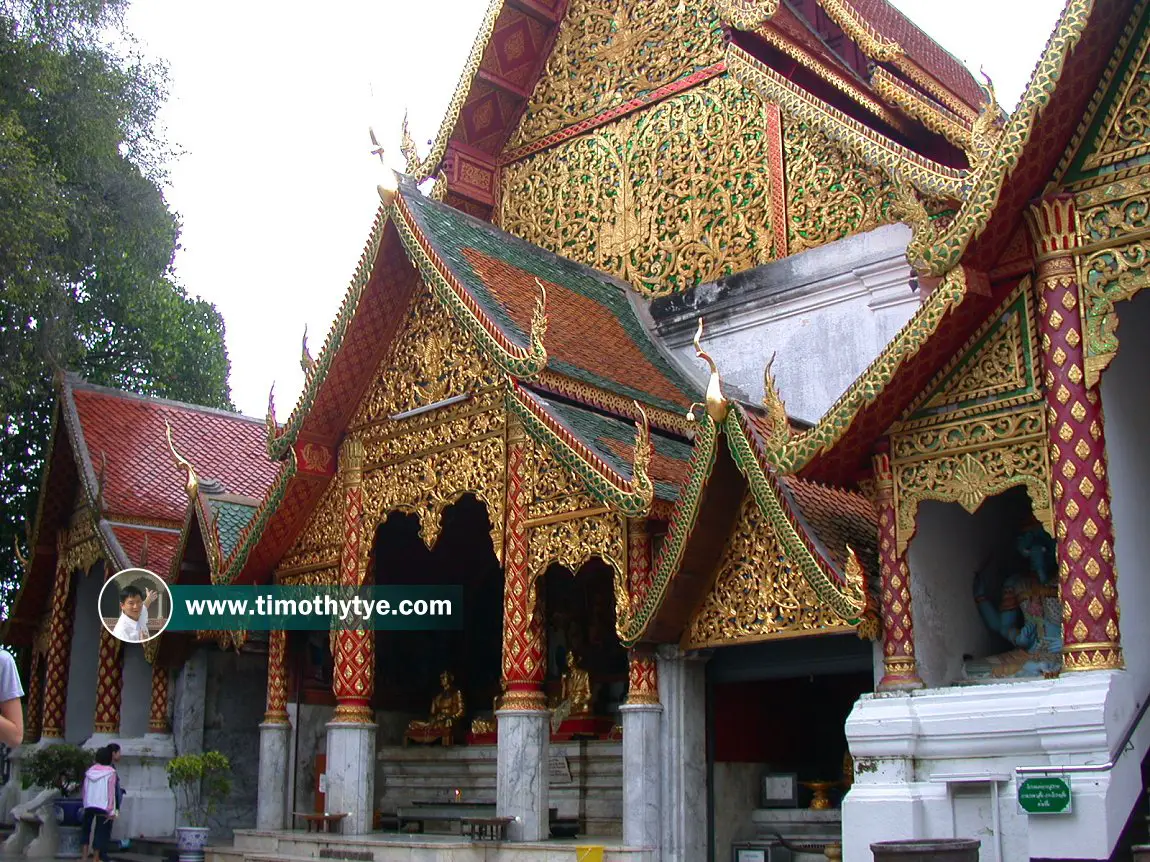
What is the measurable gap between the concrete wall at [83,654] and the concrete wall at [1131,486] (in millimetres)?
11650

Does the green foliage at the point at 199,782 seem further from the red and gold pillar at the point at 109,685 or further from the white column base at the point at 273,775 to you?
the red and gold pillar at the point at 109,685

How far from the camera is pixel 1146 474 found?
7.41 meters

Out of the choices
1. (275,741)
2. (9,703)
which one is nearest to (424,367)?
(275,741)

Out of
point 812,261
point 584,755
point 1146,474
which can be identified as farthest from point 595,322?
point 1146,474

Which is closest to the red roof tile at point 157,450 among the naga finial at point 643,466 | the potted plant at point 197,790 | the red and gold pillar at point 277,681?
the red and gold pillar at point 277,681

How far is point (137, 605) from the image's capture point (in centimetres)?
1359

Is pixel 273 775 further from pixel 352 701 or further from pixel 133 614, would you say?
pixel 133 614

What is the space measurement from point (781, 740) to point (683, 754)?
1.12 metres

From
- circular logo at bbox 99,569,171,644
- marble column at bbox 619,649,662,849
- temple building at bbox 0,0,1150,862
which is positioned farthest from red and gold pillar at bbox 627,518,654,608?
circular logo at bbox 99,569,171,644

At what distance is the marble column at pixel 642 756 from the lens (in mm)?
8992

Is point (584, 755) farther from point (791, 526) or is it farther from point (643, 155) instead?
point (643, 155)

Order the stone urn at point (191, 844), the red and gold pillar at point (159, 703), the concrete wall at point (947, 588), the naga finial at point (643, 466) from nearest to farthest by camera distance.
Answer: the concrete wall at point (947, 588), the naga finial at point (643, 466), the stone urn at point (191, 844), the red and gold pillar at point (159, 703)

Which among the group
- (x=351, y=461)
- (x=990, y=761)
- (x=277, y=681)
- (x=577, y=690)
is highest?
(x=351, y=461)

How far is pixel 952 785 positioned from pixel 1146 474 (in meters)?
1.96
